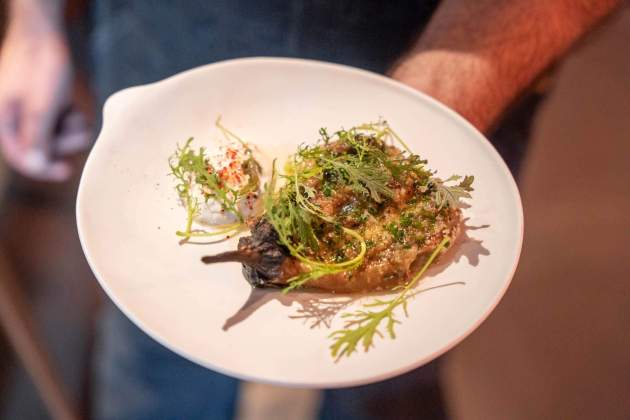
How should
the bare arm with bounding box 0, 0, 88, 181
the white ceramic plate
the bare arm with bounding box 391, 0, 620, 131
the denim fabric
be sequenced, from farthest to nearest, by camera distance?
the denim fabric, the bare arm with bounding box 0, 0, 88, 181, the bare arm with bounding box 391, 0, 620, 131, the white ceramic plate

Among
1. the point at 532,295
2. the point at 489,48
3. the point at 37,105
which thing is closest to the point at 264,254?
the point at 532,295

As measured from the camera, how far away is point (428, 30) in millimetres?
1151

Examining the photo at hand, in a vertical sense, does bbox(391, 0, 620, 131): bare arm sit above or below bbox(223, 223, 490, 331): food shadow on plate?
above

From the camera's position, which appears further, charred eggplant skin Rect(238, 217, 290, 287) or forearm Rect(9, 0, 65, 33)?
forearm Rect(9, 0, 65, 33)

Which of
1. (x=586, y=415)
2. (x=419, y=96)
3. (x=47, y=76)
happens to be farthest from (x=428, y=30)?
(x=47, y=76)

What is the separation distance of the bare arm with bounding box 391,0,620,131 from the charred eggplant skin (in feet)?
1.56

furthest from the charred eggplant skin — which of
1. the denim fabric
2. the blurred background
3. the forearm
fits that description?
the forearm

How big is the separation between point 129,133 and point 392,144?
1.38 feet

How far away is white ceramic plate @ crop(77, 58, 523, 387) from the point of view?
2.03 feet

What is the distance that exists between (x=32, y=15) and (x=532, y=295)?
1275mm

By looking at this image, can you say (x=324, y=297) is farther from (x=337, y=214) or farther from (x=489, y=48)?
(x=489, y=48)

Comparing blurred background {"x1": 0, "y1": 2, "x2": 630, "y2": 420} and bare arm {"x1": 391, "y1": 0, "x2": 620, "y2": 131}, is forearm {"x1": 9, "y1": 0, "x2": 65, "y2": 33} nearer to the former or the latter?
blurred background {"x1": 0, "y1": 2, "x2": 630, "y2": 420}

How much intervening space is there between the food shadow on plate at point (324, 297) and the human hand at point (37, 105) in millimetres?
786

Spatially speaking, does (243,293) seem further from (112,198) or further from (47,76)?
(47,76)
